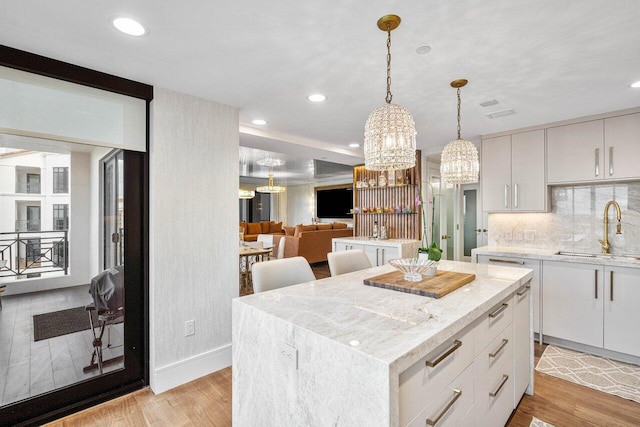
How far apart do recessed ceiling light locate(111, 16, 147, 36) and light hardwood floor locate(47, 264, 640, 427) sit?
7.76 feet

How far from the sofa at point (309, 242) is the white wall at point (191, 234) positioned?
13.5 feet

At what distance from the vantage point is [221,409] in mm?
2160

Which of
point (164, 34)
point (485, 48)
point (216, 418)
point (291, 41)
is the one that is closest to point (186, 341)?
point (216, 418)

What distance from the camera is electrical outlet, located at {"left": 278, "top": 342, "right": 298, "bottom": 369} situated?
119cm

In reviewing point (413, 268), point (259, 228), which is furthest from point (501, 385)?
point (259, 228)

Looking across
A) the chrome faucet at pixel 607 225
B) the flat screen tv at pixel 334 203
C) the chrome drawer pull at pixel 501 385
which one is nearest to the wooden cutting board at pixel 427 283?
the chrome drawer pull at pixel 501 385

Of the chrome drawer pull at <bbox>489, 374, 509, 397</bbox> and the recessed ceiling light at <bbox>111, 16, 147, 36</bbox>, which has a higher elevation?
the recessed ceiling light at <bbox>111, 16, 147, 36</bbox>

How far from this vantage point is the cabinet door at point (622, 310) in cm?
267

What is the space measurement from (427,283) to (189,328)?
1928mm

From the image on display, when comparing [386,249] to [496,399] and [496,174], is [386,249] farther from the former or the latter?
[496,399]

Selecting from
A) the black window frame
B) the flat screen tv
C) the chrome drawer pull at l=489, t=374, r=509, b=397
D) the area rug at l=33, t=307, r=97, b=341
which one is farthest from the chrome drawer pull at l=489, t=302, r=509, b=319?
the flat screen tv

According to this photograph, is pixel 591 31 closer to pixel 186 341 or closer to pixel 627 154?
pixel 627 154

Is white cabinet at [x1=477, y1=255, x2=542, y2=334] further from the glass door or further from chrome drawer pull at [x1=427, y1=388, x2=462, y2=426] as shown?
the glass door

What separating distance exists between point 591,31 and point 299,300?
2.12 m
